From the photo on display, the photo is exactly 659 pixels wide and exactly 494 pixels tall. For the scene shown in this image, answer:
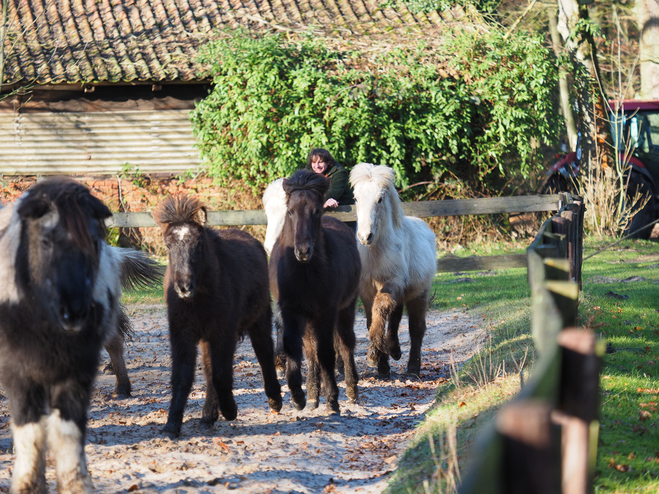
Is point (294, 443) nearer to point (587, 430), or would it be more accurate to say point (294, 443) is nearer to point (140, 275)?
point (140, 275)

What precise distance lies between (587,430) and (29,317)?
302cm

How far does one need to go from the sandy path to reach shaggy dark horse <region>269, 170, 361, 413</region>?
1.23ft

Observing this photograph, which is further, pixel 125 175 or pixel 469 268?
pixel 125 175

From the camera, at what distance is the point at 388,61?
569 inches

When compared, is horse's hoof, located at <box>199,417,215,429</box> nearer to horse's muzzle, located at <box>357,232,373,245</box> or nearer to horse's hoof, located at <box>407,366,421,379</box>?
horse's muzzle, located at <box>357,232,373,245</box>

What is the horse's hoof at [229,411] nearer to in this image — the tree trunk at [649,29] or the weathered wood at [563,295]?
the weathered wood at [563,295]

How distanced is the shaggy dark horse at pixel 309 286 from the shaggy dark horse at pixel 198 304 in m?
0.48

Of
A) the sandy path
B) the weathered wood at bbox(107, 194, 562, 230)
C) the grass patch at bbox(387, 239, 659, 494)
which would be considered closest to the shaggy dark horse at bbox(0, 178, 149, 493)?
the sandy path

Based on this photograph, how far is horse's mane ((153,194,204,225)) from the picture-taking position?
5.07m

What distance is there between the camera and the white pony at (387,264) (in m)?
7.12

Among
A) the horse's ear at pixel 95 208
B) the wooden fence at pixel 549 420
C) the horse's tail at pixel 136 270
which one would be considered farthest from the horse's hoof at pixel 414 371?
the wooden fence at pixel 549 420

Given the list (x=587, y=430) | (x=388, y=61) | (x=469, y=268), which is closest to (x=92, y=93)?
(x=388, y=61)

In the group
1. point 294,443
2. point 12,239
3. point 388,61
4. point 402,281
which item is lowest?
point 294,443

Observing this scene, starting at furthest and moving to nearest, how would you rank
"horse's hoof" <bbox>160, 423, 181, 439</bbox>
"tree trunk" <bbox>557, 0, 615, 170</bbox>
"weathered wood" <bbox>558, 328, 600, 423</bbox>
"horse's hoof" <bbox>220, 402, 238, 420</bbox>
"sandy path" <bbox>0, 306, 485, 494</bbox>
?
"tree trunk" <bbox>557, 0, 615, 170</bbox>, "horse's hoof" <bbox>220, 402, 238, 420</bbox>, "horse's hoof" <bbox>160, 423, 181, 439</bbox>, "sandy path" <bbox>0, 306, 485, 494</bbox>, "weathered wood" <bbox>558, 328, 600, 423</bbox>
